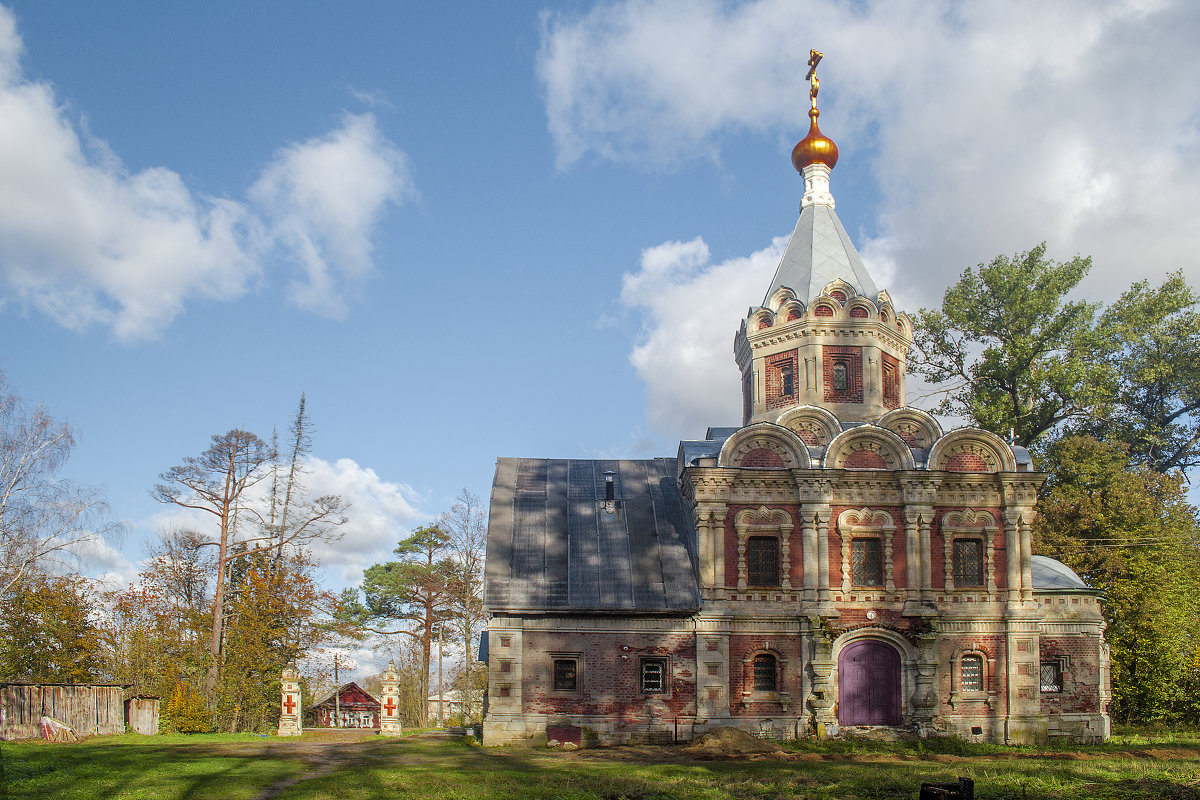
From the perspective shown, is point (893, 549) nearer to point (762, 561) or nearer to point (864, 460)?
point (864, 460)

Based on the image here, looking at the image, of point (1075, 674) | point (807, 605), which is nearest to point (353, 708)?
point (807, 605)

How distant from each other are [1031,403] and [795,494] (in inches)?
679

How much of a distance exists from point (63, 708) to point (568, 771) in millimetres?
13297

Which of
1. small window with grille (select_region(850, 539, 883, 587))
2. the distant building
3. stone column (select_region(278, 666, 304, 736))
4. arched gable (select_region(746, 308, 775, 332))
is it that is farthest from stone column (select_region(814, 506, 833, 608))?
the distant building

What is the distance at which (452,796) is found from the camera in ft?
49.3

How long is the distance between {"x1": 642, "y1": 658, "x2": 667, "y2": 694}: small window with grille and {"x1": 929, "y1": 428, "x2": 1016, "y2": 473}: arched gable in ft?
27.9

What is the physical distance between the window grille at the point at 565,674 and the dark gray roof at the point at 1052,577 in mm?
11981

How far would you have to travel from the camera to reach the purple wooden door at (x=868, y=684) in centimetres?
2450

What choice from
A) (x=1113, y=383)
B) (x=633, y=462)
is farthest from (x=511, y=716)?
(x=1113, y=383)

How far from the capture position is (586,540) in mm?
26188

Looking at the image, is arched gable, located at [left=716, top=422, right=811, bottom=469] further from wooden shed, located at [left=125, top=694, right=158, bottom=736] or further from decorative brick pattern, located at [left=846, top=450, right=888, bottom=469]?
wooden shed, located at [left=125, top=694, right=158, bottom=736]

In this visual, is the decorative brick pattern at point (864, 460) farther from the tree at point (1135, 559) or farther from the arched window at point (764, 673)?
the tree at point (1135, 559)

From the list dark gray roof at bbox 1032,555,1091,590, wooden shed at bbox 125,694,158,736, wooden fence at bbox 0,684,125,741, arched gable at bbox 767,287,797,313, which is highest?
arched gable at bbox 767,287,797,313

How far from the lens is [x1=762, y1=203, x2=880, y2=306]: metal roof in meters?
30.0
